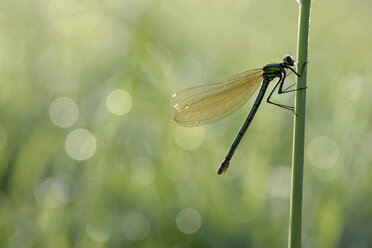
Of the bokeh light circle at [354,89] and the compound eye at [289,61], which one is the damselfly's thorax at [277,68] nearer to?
the compound eye at [289,61]

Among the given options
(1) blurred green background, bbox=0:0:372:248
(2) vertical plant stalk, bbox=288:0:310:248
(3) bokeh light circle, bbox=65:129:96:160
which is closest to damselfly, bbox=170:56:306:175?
(1) blurred green background, bbox=0:0:372:248

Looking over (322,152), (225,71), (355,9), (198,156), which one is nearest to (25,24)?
(225,71)

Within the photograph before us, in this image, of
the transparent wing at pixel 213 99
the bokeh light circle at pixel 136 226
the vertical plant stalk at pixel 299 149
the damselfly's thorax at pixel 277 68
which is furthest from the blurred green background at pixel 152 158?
the vertical plant stalk at pixel 299 149

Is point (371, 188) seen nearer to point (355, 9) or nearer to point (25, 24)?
point (25, 24)

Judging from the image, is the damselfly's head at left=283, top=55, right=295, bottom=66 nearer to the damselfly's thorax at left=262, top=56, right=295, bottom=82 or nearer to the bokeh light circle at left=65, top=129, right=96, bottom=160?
the damselfly's thorax at left=262, top=56, right=295, bottom=82

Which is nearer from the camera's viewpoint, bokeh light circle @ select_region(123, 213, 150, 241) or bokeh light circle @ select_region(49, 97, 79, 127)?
bokeh light circle @ select_region(123, 213, 150, 241)

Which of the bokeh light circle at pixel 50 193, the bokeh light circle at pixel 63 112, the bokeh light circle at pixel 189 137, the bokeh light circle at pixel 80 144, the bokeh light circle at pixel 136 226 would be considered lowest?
the bokeh light circle at pixel 136 226

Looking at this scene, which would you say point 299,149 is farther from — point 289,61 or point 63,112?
point 63,112
